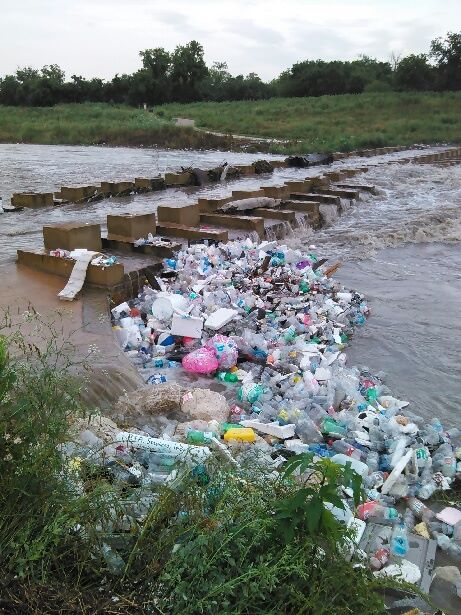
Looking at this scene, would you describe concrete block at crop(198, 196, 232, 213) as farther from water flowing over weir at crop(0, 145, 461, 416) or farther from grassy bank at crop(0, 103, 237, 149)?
grassy bank at crop(0, 103, 237, 149)

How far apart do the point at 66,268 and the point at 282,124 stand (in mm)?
34757

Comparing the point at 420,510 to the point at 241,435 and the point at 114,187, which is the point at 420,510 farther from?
the point at 114,187

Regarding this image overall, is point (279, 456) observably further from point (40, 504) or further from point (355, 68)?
point (355, 68)

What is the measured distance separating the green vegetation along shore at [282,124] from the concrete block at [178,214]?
1766 cm

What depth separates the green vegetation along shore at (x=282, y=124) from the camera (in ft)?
103

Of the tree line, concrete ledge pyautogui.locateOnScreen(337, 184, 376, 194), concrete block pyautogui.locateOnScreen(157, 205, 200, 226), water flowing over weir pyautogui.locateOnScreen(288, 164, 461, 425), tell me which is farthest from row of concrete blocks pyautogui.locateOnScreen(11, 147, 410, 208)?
the tree line

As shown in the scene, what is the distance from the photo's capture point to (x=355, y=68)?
63156 mm

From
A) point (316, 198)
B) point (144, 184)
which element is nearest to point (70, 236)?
point (144, 184)

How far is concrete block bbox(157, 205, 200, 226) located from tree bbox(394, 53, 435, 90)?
178 feet

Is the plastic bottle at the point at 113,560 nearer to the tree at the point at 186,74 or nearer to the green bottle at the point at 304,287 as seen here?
the green bottle at the point at 304,287

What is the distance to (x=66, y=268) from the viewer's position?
671 cm

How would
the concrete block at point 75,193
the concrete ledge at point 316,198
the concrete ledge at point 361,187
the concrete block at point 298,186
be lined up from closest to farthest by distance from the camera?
the concrete block at point 75,193 < the concrete ledge at point 316,198 < the concrete block at point 298,186 < the concrete ledge at point 361,187

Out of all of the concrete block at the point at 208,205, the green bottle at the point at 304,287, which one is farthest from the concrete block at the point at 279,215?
the green bottle at the point at 304,287

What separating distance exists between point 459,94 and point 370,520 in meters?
51.3
